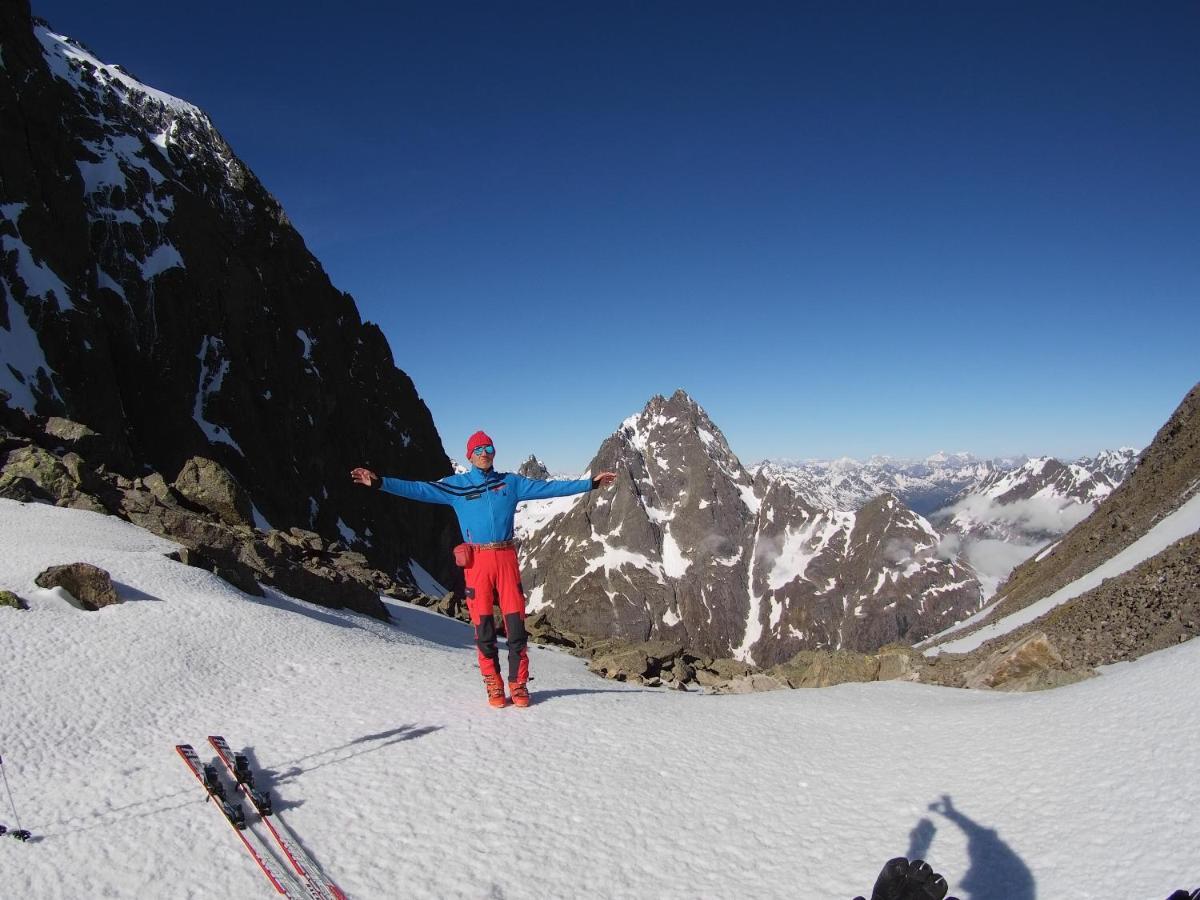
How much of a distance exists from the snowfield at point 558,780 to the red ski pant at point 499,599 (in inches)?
31.4

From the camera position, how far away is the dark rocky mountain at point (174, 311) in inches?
2434

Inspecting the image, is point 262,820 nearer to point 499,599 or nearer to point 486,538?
point 499,599

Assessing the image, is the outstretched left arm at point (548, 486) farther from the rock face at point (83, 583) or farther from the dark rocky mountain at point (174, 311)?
the dark rocky mountain at point (174, 311)

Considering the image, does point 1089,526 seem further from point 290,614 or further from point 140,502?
point 140,502

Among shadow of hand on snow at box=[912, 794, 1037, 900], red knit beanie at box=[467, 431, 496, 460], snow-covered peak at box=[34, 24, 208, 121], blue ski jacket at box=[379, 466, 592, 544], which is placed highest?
snow-covered peak at box=[34, 24, 208, 121]

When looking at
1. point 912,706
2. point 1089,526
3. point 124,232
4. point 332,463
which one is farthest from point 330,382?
point 912,706

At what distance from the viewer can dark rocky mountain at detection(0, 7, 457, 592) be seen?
61812 millimetres

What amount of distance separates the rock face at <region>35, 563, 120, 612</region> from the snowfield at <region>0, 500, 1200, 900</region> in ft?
0.83

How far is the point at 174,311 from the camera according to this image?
261 ft

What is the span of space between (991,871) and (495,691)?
5882 millimetres

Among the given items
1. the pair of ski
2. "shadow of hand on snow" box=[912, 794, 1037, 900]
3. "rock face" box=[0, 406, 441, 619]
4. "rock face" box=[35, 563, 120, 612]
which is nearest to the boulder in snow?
"rock face" box=[0, 406, 441, 619]

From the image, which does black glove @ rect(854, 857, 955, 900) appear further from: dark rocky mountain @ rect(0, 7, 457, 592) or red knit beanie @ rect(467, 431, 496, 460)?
dark rocky mountain @ rect(0, 7, 457, 592)

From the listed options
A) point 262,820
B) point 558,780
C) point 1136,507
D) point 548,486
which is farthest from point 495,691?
point 1136,507

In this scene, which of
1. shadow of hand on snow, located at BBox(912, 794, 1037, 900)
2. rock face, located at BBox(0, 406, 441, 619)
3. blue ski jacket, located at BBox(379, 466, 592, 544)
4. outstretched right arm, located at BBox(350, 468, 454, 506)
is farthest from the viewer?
rock face, located at BBox(0, 406, 441, 619)
